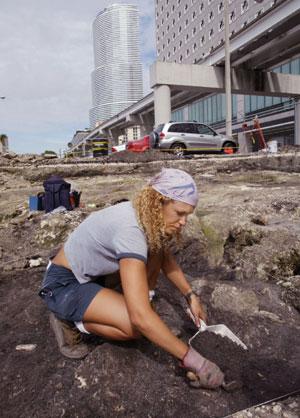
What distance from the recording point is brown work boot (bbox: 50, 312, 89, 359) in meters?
2.50

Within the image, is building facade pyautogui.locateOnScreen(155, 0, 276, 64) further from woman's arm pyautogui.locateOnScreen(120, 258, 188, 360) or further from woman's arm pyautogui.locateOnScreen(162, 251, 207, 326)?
woman's arm pyautogui.locateOnScreen(120, 258, 188, 360)

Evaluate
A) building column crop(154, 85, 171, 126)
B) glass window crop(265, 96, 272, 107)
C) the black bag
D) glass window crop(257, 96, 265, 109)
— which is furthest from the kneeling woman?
glass window crop(257, 96, 265, 109)

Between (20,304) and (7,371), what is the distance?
1.09 metres

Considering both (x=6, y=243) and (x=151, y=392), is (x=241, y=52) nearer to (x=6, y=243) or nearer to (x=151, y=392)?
(x=6, y=243)

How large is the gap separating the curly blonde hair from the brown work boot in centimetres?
87

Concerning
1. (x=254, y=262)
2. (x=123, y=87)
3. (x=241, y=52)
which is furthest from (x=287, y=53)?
(x=123, y=87)

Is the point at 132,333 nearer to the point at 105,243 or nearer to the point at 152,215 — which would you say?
the point at 105,243

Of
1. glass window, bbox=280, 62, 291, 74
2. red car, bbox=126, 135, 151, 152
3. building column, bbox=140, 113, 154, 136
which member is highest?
glass window, bbox=280, 62, 291, 74

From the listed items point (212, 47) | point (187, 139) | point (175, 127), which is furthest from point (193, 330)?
point (212, 47)

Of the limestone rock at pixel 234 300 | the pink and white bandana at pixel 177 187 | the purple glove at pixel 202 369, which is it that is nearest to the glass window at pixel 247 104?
the limestone rock at pixel 234 300

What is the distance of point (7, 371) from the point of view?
2.46 m

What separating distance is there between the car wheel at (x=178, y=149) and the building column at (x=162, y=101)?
716cm

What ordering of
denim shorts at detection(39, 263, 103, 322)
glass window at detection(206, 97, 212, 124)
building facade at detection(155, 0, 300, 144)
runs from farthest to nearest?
1. glass window at detection(206, 97, 212, 124)
2. building facade at detection(155, 0, 300, 144)
3. denim shorts at detection(39, 263, 103, 322)

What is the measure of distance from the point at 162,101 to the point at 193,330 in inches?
853
